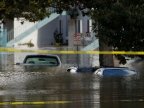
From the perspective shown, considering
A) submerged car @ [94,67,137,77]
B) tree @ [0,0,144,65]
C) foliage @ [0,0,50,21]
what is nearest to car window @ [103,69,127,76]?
submerged car @ [94,67,137,77]

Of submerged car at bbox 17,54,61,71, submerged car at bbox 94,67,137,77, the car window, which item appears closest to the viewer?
submerged car at bbox 94,67,137,77

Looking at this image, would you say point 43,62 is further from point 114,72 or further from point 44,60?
point 114,72

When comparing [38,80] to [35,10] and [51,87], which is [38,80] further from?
[35,10]

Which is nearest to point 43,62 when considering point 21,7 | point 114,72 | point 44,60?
point 44,60

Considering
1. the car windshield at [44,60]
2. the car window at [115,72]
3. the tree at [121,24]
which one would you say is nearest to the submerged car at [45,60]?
the car windshield at [44,60]

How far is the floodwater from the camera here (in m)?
10.3

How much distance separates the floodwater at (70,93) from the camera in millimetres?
10266

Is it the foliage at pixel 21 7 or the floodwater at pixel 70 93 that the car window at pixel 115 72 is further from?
the foliage at pixel 21 7

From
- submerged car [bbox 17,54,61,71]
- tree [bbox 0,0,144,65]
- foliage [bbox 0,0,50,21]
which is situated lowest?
submerged car [bbox 17,54,61,71]

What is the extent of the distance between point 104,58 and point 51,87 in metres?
12.7

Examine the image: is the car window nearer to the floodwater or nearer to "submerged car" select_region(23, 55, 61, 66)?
the floodwater

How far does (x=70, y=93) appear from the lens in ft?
39.3

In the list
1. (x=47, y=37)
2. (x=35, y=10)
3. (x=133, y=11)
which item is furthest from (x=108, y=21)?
(x=47, y=37)

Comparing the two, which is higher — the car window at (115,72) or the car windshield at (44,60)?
the car windshield at (44,60)
